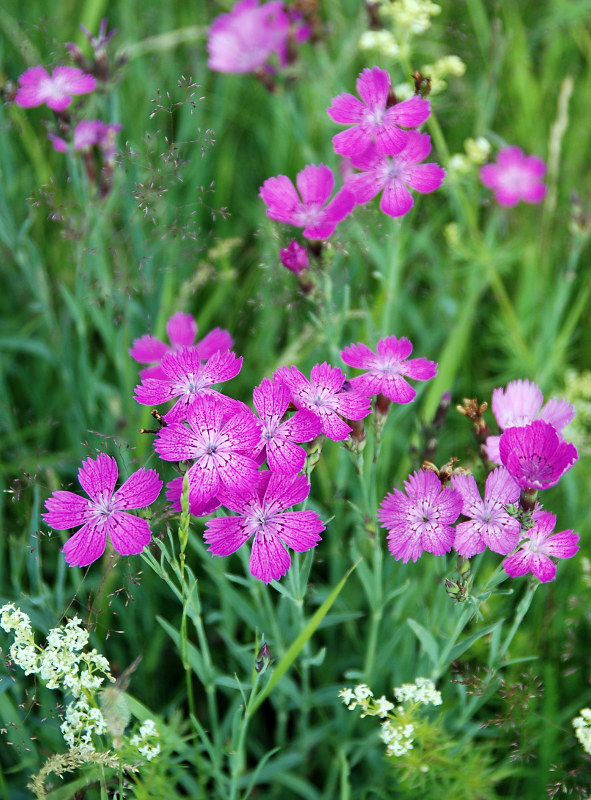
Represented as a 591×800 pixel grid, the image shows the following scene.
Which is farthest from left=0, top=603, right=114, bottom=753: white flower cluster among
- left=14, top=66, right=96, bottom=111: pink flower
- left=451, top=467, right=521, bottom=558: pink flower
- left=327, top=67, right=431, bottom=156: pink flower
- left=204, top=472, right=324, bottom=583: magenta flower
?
left=14, top=66, right=96, bottom=111: pink flower

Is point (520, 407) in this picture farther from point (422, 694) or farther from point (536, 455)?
point (422, 694)

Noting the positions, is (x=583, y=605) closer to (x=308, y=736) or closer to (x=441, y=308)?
(x=308, y=736)

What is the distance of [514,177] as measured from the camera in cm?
270

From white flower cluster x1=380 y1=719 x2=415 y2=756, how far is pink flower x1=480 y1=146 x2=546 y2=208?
6.51ft

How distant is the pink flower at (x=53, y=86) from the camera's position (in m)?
1.79

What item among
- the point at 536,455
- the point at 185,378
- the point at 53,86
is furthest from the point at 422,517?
the point at 53,86

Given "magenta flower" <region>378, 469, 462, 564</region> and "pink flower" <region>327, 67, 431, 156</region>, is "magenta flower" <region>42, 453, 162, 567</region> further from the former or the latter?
"pink flower" <region>327, 67, 431, 156</region>

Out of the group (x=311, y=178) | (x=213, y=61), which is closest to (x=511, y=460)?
(x=311, y=178)

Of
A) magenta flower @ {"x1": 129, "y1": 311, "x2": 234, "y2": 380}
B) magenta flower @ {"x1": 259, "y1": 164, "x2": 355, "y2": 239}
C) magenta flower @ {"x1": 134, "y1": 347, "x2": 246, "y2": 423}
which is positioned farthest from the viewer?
magenta flower @ {"x1": 129, "y1": 311, "x2": 234, "y2": 380}

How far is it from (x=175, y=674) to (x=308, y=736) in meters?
0.45

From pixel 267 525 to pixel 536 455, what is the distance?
44 cm

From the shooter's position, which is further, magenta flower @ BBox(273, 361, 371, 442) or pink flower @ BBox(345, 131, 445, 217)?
pink flower @ BBox(345, 131, 445, 217)

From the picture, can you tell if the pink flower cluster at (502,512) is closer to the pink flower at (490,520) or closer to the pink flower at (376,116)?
the pink flower at (490,520)

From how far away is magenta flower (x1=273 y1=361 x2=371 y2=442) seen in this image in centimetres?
114
